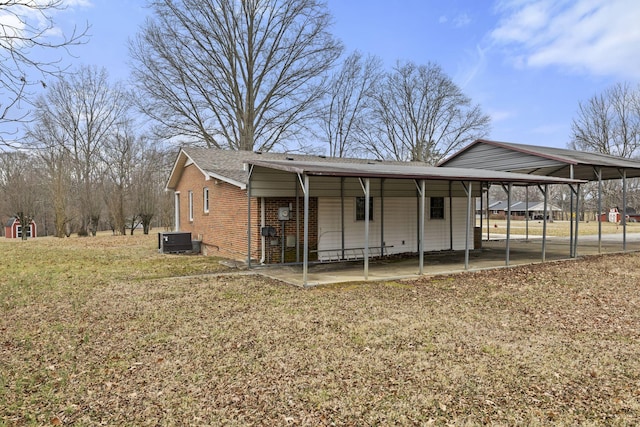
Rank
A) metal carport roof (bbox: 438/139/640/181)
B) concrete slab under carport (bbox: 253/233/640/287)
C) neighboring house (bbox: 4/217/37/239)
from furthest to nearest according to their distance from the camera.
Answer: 1. neighboring house (bbox: 4/217/37/239)
2. metal carport roof (bbox: 438/139/640/181)
3. concrete slab under carport (bbox: 253/233/640/287)

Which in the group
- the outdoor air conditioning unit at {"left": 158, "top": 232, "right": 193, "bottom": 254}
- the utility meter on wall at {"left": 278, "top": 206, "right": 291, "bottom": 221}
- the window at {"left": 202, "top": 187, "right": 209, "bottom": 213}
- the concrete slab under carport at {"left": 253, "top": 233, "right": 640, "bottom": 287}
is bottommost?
the concrete slab under carport at {"left": 253, "top": 233, "right": 640, "bottom": 287}

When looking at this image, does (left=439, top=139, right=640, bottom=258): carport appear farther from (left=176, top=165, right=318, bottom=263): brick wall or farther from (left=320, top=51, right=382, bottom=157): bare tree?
(left=320, top=51, right=382, bottom=157): bare tree

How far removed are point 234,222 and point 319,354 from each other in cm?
891

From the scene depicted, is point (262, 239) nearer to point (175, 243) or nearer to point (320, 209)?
point (320, 209)

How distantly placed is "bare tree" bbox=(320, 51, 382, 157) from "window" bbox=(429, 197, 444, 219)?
20051 mm

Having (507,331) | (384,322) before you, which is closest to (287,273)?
(384,322)

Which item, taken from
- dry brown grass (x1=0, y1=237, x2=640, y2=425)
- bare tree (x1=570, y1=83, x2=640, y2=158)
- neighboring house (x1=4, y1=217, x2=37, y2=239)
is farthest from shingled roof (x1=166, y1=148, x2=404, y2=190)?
bare tree (x1=570, y1=83, x2=640, y2=158)

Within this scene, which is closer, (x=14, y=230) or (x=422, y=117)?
(x=14, y=230)

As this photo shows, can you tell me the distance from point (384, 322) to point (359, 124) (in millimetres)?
31671

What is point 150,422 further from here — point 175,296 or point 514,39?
point 514,39

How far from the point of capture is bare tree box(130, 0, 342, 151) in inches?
1015

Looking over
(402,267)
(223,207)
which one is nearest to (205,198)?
(223,207)

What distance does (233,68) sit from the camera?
27.3m

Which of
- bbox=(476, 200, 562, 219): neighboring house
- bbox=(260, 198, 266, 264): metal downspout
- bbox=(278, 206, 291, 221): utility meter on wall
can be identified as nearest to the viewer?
bbox=(278, 206, 291, 221): utility meter on wall
